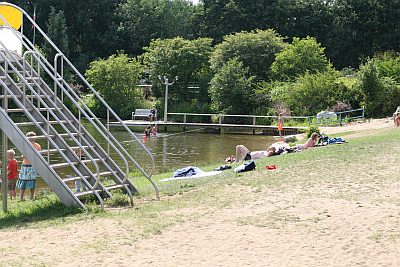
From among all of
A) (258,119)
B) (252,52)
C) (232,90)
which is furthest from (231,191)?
(252,52)

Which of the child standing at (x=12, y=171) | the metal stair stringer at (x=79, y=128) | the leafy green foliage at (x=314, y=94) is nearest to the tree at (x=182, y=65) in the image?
the leafy green foliage at (x=314, y=94)

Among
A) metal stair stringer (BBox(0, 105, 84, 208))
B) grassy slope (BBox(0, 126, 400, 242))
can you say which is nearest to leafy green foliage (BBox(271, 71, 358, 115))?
grassy slope (BBox(0, 126, 400, 242))

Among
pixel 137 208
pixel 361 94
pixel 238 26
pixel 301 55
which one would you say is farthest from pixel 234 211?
pixel 238 26

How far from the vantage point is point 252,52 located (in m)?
50.1

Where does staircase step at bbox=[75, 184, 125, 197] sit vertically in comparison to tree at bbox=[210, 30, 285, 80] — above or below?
below

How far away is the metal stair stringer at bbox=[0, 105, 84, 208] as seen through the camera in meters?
10.1

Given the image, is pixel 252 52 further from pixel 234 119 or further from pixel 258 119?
pixel 258 119

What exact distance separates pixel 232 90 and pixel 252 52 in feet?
19.4

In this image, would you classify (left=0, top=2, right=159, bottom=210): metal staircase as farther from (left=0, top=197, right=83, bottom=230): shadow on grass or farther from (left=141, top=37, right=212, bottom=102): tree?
(left=141, top=37, right=212, bottom=102): tree

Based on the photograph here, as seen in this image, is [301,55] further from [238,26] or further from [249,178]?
[249,178]

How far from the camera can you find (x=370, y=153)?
51.4 ft

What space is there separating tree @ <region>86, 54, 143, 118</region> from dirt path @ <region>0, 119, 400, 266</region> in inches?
1650

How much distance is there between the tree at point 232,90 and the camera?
45.5 metres

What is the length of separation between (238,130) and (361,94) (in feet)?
28.5
